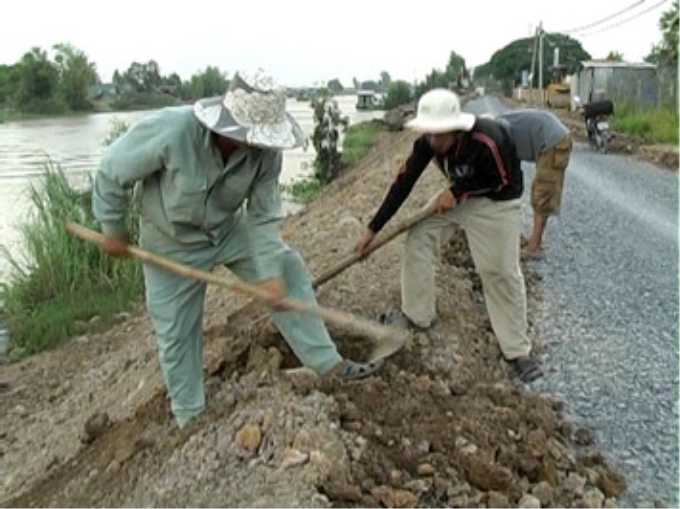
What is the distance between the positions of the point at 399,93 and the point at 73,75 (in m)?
29.2

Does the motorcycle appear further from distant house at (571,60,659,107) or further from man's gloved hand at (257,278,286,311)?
man's gloved hand at (257,278,286,311)

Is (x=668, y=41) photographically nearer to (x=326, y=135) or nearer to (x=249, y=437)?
(x=326, y=135)

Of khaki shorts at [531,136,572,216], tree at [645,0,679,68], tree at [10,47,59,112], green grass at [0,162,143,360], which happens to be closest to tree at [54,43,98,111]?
tree at [10,47,59,112]

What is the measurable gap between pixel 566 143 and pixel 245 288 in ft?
13.0

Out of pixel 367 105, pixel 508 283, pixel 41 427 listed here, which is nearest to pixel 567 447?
pixel 508 283

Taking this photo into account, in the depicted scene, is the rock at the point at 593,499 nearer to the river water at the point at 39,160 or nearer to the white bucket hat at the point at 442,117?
the white bucket hat at the point at 442,117

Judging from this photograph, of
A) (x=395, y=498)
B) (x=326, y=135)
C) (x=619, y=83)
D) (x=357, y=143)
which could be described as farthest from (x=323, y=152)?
(x=395, y=498)

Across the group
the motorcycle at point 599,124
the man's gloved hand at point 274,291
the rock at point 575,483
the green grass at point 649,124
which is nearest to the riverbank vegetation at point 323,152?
the motorcycle at point 599,124

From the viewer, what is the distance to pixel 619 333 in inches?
198

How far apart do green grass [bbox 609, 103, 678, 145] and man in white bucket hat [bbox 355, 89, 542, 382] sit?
42.7ft

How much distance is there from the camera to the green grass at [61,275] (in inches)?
343

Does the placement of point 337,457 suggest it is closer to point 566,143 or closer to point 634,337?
point 634,337

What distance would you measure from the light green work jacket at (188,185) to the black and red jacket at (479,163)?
0.98m

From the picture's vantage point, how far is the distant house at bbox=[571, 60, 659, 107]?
26.0m
